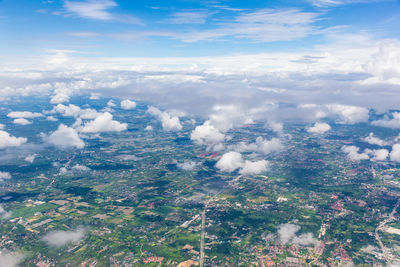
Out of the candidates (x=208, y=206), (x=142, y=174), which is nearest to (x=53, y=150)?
(x=142, y=174)

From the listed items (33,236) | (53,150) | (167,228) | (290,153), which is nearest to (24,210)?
(33,236)

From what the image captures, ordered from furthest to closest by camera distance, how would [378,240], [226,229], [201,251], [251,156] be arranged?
[251,156]
[226,229]
[378,240]
[201,251]

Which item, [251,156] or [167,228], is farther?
[251,156]

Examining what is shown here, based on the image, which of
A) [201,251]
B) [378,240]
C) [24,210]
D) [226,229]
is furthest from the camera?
[24,210]

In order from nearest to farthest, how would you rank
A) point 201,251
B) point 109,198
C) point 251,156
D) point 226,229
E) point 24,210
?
point 201,251, point 226,229, point 24,210, point 109,198, point 251,156

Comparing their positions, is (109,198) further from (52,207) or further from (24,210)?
(24,210)

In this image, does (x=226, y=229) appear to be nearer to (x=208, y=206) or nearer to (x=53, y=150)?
(x=208, y=206)

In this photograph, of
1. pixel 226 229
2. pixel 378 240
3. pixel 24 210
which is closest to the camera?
pixel 378 240

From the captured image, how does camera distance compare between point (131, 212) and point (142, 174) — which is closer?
point (131, 212)
